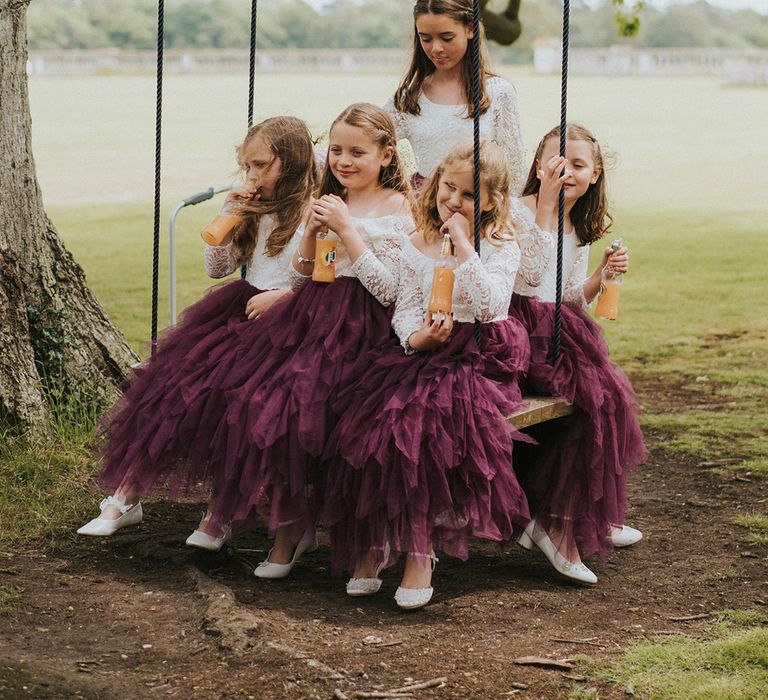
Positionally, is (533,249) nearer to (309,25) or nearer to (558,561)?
(558,561)

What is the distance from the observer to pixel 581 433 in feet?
12.4

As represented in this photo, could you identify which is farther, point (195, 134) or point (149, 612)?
point (195, 134)

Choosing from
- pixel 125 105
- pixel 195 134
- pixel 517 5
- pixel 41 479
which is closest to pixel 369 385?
pixel 41 479

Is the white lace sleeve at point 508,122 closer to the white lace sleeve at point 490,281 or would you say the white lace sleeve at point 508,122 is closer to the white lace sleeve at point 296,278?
the white lace sleeve at point 490,281

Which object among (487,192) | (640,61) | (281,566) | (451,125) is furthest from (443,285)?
(640,61)

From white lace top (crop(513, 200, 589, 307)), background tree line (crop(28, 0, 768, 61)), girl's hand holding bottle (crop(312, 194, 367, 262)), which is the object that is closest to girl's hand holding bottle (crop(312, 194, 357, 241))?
girl's hand holding bottle (crop(312, 194, 367, 262))

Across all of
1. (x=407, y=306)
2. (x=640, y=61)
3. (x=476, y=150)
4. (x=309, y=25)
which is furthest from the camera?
(x=309, y=25)

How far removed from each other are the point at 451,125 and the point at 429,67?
23 cm

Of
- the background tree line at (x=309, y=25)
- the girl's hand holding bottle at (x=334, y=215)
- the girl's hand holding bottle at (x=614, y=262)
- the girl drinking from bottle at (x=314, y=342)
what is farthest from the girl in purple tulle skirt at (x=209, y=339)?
the background tree line at (x=309, y=25)

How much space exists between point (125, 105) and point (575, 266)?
109ft

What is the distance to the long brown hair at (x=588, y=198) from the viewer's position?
3910mm

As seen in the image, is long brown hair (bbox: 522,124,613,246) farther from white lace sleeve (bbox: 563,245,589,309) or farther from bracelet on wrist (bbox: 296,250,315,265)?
bracelet on wrist (bbox: 296,250,315,265)

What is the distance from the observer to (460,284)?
347 centimetres

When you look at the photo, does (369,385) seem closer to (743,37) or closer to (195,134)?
(195,134)
